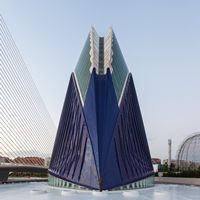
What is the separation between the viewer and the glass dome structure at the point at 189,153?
65312 mm

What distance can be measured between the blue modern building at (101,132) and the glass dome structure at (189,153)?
3136cm

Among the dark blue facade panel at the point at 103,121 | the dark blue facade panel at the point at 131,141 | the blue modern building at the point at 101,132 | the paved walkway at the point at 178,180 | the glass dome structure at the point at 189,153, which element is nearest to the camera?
the dark blue facade panel at the point at 103,121

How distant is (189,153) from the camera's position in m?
68.9

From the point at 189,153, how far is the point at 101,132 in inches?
1709

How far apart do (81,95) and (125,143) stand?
678 centimetres

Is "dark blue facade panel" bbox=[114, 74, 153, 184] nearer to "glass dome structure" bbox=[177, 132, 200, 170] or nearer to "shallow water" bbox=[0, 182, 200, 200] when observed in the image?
"shallow water" bbox=[0, 182, 200, 200]

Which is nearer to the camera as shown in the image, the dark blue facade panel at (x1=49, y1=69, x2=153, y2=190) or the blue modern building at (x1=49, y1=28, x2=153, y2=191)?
the dark blue facade panel at (x1=49, y1=69, x2=153, y2=190)

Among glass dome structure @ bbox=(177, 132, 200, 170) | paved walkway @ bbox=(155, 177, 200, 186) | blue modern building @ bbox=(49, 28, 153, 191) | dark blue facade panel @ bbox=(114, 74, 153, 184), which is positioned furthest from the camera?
glass dome structure @ bbox=(177, 132, 200, 170)

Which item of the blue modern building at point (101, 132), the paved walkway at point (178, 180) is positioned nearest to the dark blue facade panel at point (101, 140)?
the blue modern building at point (101, 132)

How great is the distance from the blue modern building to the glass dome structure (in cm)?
3136

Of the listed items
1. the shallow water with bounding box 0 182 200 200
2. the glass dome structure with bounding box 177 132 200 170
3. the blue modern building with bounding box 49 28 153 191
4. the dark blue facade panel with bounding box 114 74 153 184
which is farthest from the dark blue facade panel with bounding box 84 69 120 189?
the glass dome structure with bounding box 177 132 200 170

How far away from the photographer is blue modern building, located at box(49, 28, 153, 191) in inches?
1134

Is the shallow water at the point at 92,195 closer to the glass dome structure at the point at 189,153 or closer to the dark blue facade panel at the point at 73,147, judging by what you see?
the dark blue facade panel at the point at 73,147

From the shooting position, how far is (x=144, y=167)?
3369 cm
